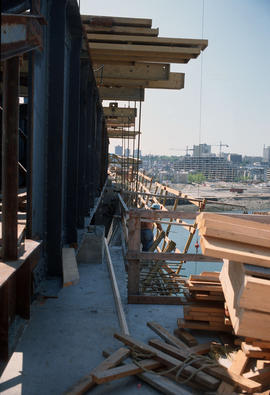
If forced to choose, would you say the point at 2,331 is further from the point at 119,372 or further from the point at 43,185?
the point at 43,185

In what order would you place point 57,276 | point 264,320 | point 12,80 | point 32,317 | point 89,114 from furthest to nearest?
1. point 89,114
2. point 57,276
3. point 32,317
4. point 264,320
5. point 12,80

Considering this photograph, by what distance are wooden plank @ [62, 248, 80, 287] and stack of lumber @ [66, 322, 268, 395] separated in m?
0.83

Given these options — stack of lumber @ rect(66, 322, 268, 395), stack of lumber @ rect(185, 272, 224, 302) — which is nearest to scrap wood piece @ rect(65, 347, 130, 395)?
stack of lumber @ rect(66, 322, 268, 395)

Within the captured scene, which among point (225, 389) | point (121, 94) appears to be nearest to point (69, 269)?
point (225, 389)

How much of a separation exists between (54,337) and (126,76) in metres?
8.22

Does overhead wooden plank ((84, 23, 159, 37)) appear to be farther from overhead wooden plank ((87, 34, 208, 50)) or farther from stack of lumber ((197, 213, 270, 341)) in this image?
stack of lumber ((197, 213, 270, 341))

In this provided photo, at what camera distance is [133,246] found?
657cm

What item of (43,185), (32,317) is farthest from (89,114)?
(32,317)

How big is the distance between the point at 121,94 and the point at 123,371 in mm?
11325

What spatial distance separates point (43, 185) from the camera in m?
4.95

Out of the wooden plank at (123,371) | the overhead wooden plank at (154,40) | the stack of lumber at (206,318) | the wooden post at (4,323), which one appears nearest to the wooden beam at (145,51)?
the overhead wooden plank at (154,40)

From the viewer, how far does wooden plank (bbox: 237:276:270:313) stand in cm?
355

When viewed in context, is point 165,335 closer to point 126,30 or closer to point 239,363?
point 239,363

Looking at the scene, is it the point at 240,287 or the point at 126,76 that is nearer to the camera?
the point at 240,287
